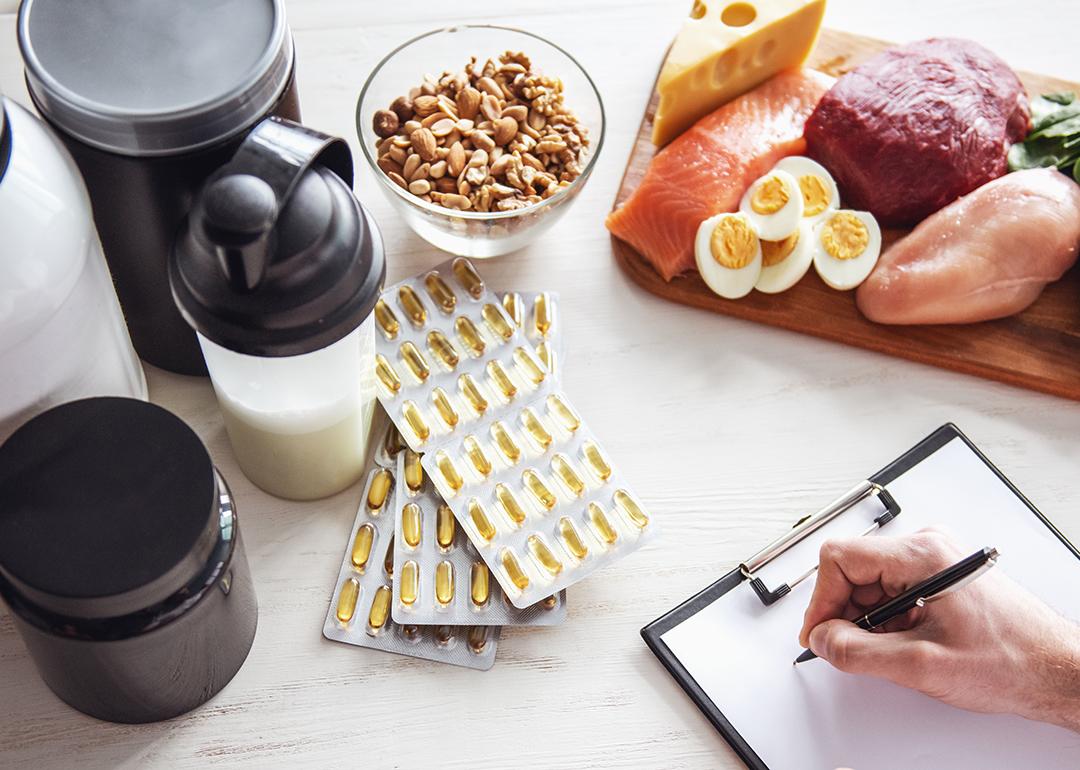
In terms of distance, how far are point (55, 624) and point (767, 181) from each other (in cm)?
76

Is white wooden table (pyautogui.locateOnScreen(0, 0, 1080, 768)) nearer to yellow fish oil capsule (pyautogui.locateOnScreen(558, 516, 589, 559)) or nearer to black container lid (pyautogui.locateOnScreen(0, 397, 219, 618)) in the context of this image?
yellow fish oil capsule (pyautogui.locateOnScreen(558, 516, 589, 559))

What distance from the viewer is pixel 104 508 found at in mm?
729

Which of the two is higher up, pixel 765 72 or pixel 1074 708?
pixel 765 72

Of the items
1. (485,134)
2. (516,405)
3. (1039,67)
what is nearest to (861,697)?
(516,405)

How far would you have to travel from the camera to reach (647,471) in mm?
1050

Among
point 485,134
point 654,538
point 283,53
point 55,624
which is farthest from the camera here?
point 485,134

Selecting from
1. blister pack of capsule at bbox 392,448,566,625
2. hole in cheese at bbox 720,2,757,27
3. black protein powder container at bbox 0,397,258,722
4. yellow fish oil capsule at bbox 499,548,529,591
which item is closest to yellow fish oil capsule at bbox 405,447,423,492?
blister pack of capsule at bbox 392,448,566,625

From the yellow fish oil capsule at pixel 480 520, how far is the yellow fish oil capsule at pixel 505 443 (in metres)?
0.05

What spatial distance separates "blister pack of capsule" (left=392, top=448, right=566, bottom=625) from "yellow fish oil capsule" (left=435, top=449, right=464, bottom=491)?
0.08ft

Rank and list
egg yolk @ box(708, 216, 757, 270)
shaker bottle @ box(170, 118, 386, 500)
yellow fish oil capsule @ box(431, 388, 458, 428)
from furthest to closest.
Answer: egg yolk @ box(708, 216, 757, 270) < yellow fish oil capsule @ box(431, 388, 458, 428) < shaker bottle @ box(170, 118, 386, 500)

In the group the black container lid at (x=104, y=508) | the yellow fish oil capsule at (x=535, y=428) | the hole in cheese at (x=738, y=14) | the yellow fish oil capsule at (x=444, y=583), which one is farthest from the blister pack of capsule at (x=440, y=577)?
the hole in cheese at (x=738, y=14)

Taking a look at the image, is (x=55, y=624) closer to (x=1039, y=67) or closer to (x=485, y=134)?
(x=485, y=134)

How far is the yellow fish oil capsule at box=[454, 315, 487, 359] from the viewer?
3.45 feet

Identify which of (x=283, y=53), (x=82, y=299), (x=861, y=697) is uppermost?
(x=283, y=53)
